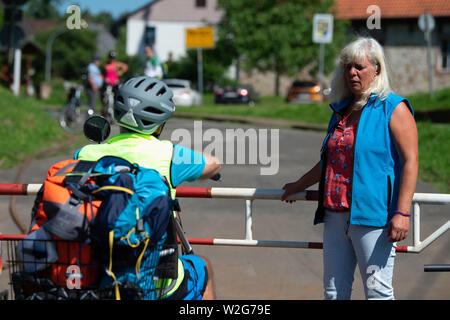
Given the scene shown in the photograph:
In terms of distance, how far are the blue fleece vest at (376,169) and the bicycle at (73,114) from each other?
38.6 ft

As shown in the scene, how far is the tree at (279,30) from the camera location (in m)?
45.2

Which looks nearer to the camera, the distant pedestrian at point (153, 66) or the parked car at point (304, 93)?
the distant pedestrian at point (153, 66)

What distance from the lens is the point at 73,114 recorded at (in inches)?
577

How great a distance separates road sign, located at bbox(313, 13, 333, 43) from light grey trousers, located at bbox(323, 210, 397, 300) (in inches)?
682

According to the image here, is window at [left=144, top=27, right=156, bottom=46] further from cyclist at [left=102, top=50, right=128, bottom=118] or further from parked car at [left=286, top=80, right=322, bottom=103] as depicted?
cyclist at [left=102, top=50, right=128, bottom=118]

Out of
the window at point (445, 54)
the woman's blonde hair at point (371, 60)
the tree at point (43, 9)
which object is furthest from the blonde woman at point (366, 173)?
the tree at point (43, 9)

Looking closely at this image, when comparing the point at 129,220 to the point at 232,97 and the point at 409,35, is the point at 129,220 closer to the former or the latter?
the point at 232,97

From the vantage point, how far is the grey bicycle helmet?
2816 millimetres

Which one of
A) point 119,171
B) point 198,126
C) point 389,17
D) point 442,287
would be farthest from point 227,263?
point 389,17

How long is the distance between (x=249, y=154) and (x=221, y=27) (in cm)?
3812

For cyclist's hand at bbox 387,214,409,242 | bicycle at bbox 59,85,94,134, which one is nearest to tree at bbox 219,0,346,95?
bicycle at bbox 59,85,94,134

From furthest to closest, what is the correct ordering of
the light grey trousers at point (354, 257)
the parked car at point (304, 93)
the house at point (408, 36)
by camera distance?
the house at point (408, 36), the parked car at point (304, 93), the light grey trousers at point (354, 257)

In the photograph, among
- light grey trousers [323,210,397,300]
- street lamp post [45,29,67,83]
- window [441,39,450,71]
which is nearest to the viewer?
light grey trousers [323,210,397,300]

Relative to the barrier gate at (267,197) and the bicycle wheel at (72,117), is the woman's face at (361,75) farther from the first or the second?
the bicycle wheel at (72,117)
